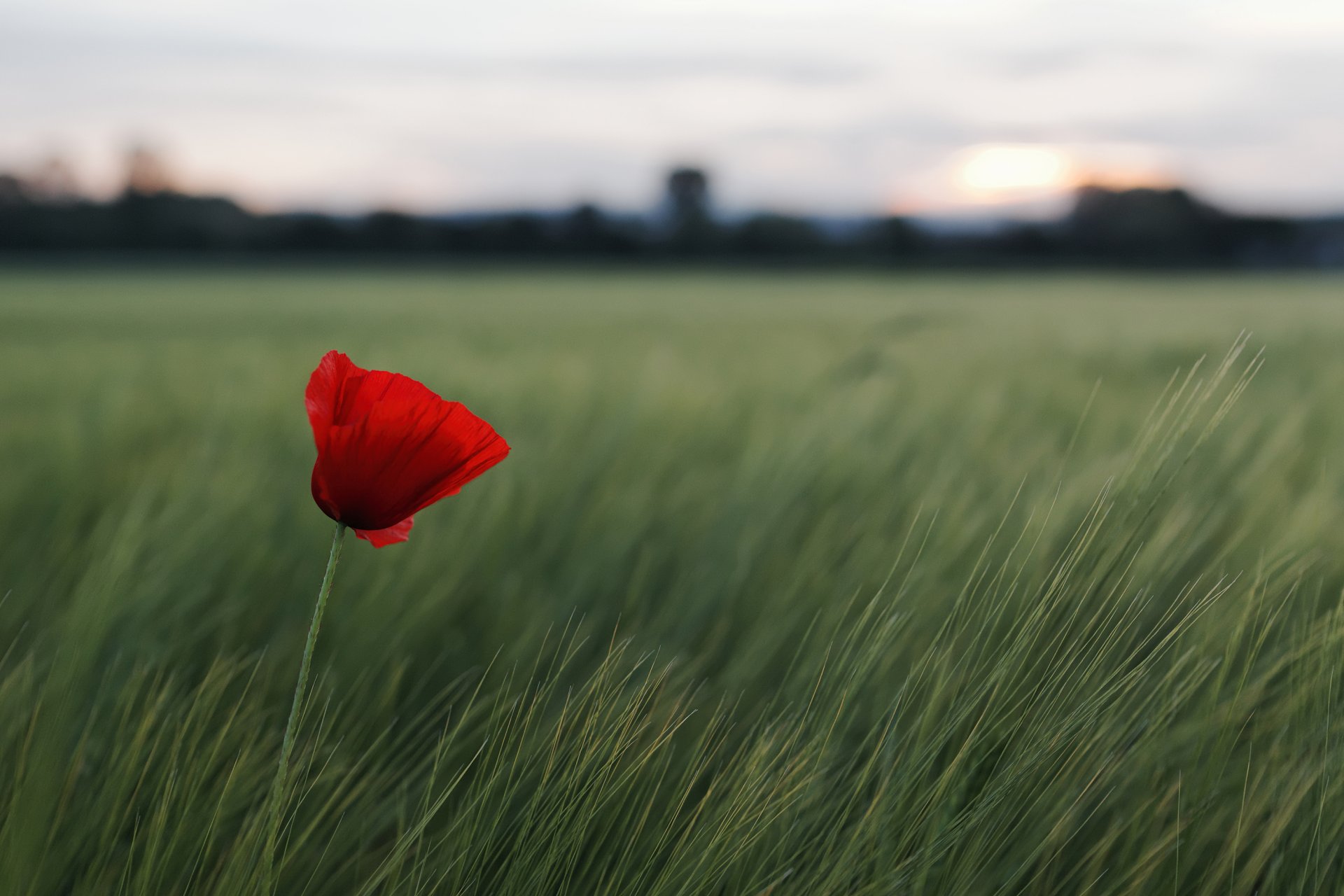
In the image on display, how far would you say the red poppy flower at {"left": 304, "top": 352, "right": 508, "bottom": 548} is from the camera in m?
0.37

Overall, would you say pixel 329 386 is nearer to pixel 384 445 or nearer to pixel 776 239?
pixel 384 445

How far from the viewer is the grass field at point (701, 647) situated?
451 millimetres

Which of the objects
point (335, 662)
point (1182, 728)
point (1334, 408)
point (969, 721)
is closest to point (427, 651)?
point (335, 662)

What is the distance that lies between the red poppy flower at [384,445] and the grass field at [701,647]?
112 mm

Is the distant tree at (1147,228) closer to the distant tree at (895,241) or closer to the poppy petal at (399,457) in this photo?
the distant tree at (895,241)

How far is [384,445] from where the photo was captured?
0.38 meters

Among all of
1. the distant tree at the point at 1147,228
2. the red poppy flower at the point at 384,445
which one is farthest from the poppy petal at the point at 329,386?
the distant tree at the point at 1147,228

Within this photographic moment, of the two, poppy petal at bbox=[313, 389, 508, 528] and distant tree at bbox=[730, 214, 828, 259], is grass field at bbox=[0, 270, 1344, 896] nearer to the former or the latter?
poppy petal at bbox=[313, 389, 508, 528]

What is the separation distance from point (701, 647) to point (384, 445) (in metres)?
0.49

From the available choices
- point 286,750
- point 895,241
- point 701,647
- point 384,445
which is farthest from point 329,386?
point 895,241

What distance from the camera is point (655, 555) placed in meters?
0.94

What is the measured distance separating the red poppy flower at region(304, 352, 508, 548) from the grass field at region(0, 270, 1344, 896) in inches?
4.4

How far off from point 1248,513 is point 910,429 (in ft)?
1.65

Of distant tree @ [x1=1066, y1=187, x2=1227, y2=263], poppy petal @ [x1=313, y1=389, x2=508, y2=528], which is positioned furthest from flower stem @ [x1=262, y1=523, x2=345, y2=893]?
distant tree @ [x1=1066, y1=187, x2=1227, y2=263]
